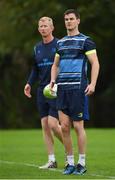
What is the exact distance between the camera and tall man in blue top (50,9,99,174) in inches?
444

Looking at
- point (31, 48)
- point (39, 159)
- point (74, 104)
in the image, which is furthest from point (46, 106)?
point (31, 48)

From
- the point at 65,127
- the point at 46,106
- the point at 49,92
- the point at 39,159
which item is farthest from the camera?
the point at 39,159

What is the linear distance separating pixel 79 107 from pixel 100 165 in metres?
2.07

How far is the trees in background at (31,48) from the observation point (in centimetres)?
3834

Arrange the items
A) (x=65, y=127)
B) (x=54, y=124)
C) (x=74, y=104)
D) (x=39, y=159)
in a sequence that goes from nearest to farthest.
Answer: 1. (x=74, y=104)
2. (x=65, y=127)
3. (x=54, y=124)
4. (x=39, y=159)

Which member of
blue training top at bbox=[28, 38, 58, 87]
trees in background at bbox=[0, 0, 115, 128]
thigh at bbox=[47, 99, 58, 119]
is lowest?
trees in background at bbox=[0, 0, 115, 128]

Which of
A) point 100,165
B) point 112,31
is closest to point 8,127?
point 112,31

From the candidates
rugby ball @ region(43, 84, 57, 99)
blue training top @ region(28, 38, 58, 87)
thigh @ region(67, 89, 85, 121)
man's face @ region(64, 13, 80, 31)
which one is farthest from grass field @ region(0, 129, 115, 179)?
man's face @ region(64, 13, 80, 31)

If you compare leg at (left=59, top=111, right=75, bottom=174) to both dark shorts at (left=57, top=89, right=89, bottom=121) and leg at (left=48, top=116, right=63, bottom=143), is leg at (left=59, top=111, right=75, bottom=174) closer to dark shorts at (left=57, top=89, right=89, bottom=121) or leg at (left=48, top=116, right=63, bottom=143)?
dark shorts at (left=57, top=89, right=89, bottom=121)

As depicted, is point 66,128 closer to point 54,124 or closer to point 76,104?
point 76,104

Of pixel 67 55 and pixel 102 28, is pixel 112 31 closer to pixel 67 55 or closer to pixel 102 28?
pixel 102 28

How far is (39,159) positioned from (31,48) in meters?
23.4

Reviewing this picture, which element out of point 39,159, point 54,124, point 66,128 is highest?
point 66,128

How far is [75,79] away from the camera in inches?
446
